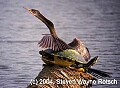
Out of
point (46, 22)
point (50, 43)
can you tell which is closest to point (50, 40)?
point (50, 43)

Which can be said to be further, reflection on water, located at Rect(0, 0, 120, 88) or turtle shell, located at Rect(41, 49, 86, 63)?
reflection on water, located at Rect(0, 0, 120, 88)

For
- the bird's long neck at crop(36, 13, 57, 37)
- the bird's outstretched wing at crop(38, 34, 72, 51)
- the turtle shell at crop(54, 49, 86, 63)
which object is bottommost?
the turtle shell at crop(54, 49, 86, 63)

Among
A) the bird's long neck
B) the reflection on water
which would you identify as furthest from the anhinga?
the reflection on water

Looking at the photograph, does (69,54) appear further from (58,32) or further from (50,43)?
(58,32)

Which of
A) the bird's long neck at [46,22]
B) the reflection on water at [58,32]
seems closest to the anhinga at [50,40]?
the bird's long neck at [46,22]

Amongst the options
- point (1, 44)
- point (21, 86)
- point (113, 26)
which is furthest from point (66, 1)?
point (21, 86)

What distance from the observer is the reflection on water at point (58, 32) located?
5.16 metres

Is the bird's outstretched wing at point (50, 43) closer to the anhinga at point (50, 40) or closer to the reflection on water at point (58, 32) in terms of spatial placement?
the anhinga at point (50, 40)

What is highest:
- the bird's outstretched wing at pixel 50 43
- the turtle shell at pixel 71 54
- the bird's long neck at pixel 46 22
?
the bird's long neck at pixel 46 22

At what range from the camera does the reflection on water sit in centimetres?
516

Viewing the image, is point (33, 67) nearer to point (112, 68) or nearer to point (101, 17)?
point (112, 68)

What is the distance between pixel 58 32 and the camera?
24.4ft

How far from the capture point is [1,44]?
6246mm

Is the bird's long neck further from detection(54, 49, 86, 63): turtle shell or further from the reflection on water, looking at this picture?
the reflection on water
